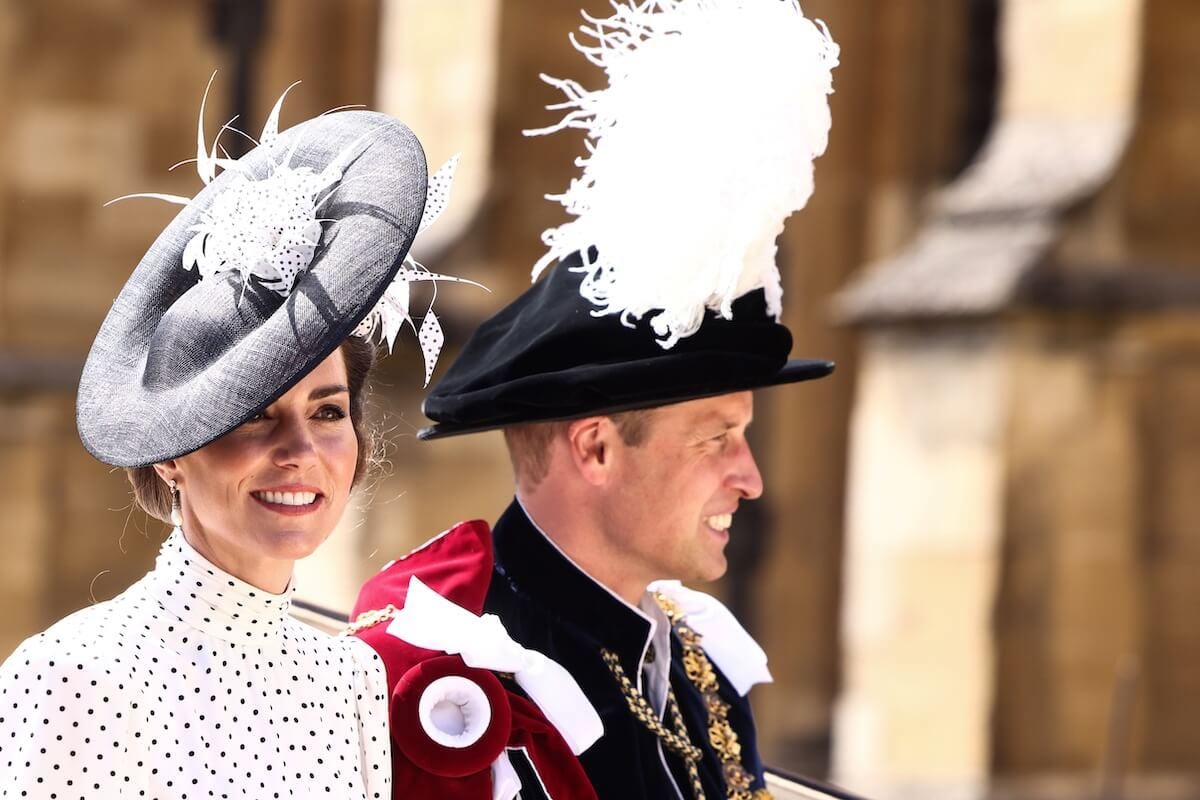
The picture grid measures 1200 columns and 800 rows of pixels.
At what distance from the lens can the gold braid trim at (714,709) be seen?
10.9 ft

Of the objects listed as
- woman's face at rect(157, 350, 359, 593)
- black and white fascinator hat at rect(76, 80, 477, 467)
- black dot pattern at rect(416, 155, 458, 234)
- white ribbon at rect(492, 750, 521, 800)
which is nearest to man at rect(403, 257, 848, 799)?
white ribbon at rect(492, 750, 521, 800)

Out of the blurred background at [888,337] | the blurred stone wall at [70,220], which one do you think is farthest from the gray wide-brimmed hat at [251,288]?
the blurred stone wall at [70,220]

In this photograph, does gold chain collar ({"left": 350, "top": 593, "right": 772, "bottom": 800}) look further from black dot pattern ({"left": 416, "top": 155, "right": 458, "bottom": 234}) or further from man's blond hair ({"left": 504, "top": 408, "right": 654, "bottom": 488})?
black dot pattern ({"left": 416, "top": 155, "right": 458, "bottom": 234})

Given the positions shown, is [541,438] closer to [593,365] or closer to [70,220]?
[593,365]

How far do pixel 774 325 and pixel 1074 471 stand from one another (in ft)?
17.4

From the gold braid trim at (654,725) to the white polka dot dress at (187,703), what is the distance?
0.60 m

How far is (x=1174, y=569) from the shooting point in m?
8.44

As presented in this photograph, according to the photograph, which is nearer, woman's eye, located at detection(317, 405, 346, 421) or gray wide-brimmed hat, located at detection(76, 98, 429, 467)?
gray wide-brimmed hat, located at detection(76, 98, 429, 467)

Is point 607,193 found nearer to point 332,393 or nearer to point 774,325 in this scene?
point 774,325

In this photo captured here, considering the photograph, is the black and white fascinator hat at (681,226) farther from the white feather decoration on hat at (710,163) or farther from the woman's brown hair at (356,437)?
the woman's brown hair at (356,437)

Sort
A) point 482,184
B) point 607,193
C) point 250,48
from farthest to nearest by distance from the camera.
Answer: point 250,48 < point 482,184 < point 607,193

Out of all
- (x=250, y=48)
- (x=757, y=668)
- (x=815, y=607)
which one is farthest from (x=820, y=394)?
(x=757, y=668)

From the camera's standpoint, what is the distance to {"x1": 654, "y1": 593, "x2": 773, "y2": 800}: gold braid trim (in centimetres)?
331

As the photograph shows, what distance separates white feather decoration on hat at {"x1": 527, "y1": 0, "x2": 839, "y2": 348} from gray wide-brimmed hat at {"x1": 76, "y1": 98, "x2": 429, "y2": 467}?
0.55 metres
